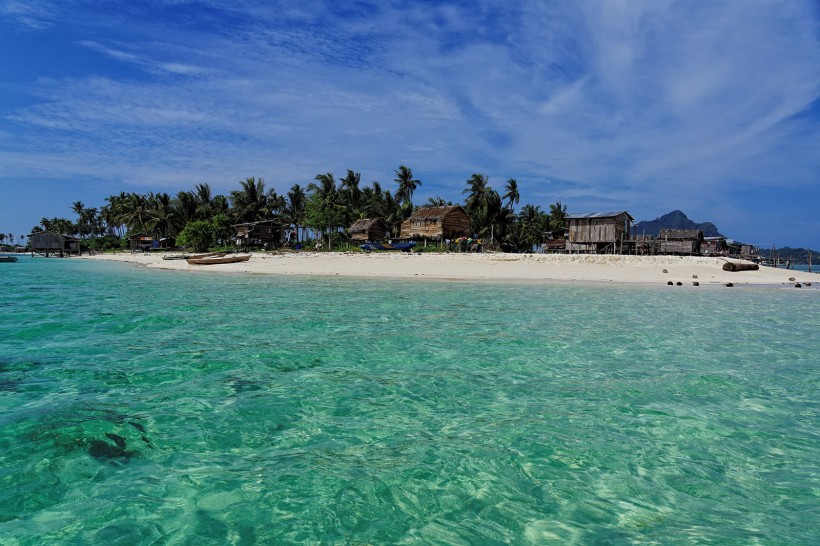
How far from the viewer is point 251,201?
8000 centimetres

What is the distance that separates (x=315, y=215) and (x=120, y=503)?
6364cm

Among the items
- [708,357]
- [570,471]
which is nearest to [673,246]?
[708,357]

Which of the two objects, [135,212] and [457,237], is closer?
[457,237]

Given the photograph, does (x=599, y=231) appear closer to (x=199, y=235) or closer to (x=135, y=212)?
(x=199, y=235)

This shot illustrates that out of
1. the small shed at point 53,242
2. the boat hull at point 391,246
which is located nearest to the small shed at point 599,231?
the boat hull at point 391,246

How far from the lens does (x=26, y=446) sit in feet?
14.8

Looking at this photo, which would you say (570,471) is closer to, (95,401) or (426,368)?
(426,368)

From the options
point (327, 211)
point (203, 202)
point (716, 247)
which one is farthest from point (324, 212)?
point (716, 247)

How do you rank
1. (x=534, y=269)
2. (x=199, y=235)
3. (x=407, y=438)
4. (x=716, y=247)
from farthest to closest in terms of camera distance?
(x=199, y=235) → (x=716, y=247) → (x=534, y=269) → (x=407, y=438)

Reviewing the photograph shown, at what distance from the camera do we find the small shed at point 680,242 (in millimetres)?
61344

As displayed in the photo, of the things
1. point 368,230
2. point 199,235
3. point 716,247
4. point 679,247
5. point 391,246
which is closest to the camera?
point 391,246

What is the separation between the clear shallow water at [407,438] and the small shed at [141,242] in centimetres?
9153

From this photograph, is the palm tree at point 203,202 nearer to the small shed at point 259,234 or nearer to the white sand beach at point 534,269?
the small shed at point 259,234

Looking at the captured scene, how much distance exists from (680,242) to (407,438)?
68476mm
